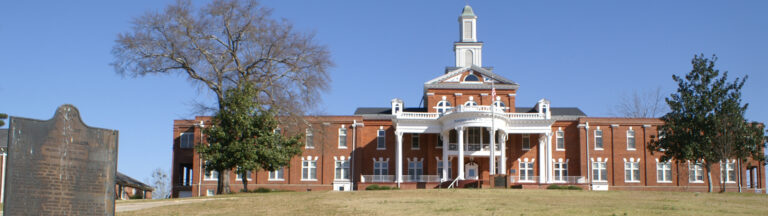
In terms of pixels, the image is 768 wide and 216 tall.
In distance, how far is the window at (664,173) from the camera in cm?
5975

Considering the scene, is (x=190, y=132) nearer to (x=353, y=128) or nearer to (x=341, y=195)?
(x=353, y=128)

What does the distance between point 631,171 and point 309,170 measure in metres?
→ 23.6

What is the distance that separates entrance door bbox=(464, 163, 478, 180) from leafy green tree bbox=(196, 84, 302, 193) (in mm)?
18572

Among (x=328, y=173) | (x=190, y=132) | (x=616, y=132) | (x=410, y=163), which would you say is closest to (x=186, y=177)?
(x=190, y=132)

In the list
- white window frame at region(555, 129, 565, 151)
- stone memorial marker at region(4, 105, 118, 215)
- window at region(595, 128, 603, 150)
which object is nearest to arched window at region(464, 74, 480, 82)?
white window frame at region(555, 129, 565, 151)

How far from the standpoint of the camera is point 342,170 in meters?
60.1

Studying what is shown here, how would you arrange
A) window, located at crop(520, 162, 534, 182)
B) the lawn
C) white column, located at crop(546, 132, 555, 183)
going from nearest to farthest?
the lawn, white column, located at crop(546, 132, 555, 183), window, located at crop(520, 162, 534, 182)

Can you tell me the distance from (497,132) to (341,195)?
22.8 metres

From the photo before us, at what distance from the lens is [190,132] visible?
202 feet

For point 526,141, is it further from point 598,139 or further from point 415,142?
point 415,142

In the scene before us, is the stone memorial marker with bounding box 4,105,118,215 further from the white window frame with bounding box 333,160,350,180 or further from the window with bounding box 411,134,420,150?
the window with bounding box 411,134,420,150

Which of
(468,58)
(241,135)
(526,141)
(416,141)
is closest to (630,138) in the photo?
(526,141)

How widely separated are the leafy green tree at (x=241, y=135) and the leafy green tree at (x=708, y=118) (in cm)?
2267

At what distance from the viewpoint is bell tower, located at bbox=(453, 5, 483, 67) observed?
6506cm
